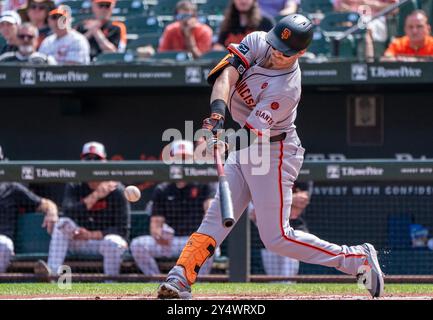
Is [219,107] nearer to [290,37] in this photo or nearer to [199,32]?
[290,37]

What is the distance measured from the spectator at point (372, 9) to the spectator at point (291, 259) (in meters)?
1.85

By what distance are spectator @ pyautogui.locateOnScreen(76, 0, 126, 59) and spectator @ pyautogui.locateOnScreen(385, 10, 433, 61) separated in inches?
116

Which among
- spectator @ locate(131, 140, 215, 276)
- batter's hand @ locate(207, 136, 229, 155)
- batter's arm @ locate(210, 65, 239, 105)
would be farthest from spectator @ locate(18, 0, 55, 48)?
batter's hand @ locate(207, 136, 229, 155)

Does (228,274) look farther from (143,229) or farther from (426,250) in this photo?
(426,250)

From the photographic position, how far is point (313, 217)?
9.45 meters

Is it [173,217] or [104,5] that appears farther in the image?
[104,5]

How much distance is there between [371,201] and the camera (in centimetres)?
950

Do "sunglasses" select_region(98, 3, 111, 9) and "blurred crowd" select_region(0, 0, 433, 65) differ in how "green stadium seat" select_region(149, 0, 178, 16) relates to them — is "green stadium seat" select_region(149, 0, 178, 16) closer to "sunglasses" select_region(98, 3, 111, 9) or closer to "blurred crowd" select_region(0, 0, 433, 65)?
"blurred crowd" select_region(0, 0, 433, 65)

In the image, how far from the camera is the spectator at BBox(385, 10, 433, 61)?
30.9 feet

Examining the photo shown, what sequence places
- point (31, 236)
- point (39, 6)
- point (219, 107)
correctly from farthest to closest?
point (39, 6)
point (31, 236)
point (219, 107)

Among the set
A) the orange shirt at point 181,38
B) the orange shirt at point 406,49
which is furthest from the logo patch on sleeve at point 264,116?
the orange shirt at point 181,38

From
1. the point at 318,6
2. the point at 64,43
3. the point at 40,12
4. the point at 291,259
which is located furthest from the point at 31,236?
the point at 318,6

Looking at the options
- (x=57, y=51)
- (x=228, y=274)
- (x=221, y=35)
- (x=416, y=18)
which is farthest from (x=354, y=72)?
(x=57, y=51)

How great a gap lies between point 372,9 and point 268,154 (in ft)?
18.8
